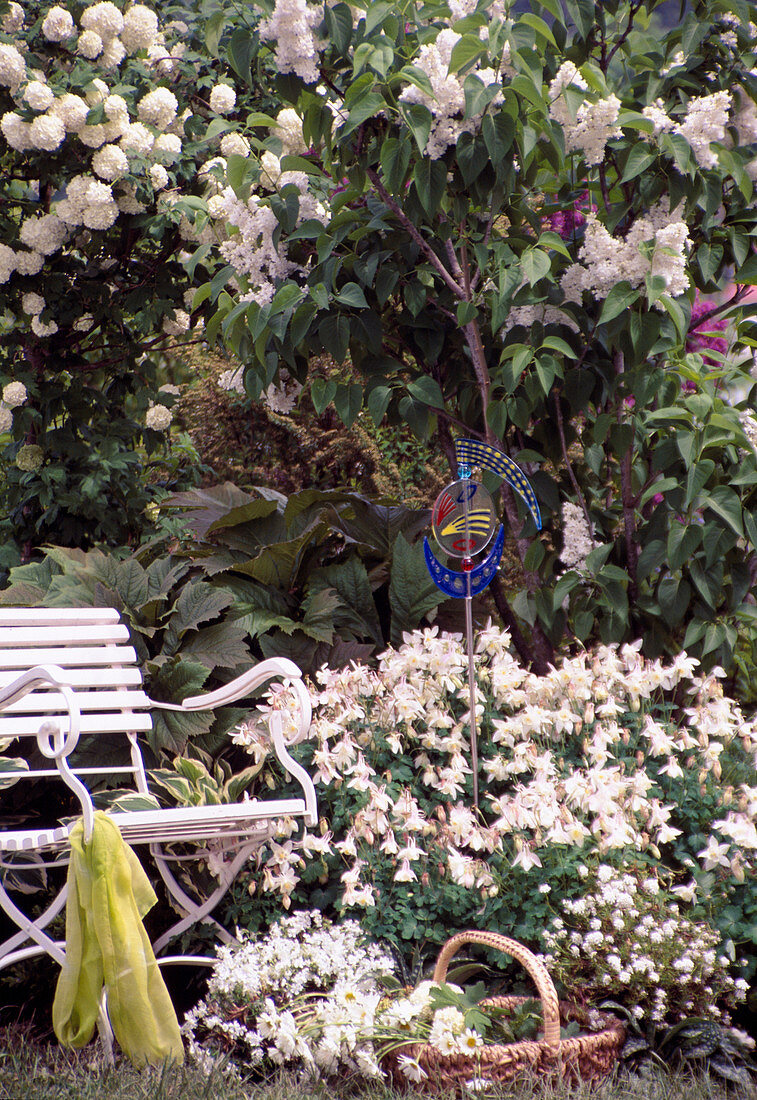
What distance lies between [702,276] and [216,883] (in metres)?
2.20

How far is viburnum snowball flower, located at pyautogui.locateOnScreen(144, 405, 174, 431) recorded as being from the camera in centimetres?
406

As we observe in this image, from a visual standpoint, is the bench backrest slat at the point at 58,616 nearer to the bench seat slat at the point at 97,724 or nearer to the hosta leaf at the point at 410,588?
the bench seat slat at the point at 97,724

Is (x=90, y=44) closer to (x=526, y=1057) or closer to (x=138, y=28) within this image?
(x=138, y=28)

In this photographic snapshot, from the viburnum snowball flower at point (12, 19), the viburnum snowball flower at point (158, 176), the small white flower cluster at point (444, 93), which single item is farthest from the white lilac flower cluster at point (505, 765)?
the viburnum snowball flower at point (12, 19)

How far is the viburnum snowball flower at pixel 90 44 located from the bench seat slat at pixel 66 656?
230 centimetres

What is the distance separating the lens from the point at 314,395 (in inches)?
108

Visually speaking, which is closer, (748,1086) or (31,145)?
(748,1086)

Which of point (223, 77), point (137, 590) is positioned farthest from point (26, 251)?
point (137, 590)

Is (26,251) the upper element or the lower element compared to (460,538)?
upper

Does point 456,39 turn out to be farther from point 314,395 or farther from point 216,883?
point 216,883

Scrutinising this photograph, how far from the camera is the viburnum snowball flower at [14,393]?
146 inches

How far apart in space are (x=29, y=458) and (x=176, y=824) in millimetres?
2338

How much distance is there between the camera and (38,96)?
3.34 metres

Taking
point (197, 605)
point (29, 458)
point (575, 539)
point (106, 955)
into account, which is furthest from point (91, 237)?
point (106, 955)
